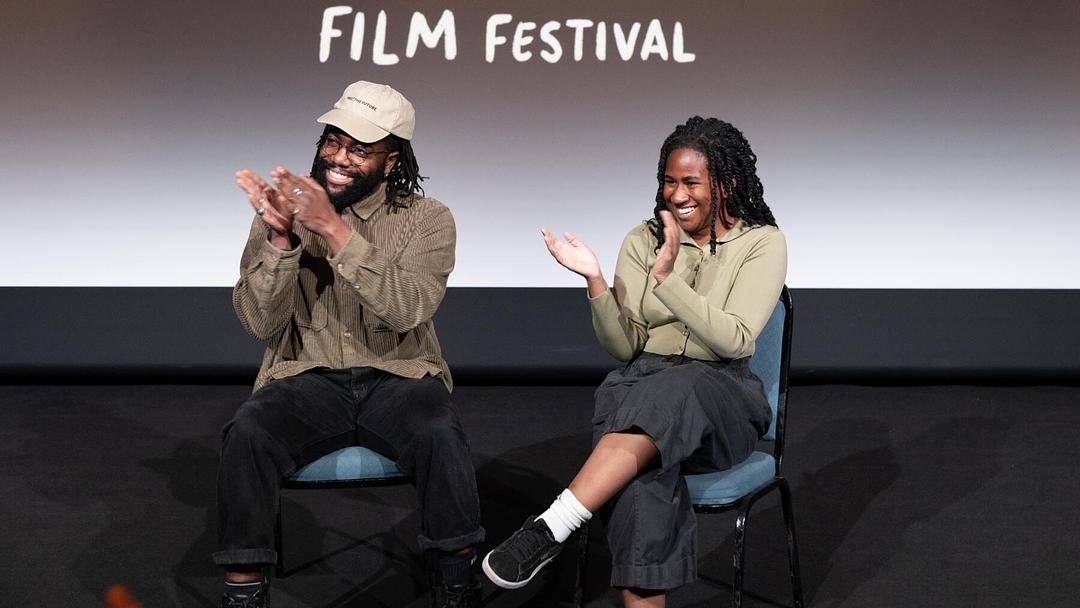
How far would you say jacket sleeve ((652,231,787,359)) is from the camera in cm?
265

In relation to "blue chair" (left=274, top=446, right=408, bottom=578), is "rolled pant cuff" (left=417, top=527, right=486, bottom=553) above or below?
below

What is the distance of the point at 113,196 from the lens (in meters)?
5.36

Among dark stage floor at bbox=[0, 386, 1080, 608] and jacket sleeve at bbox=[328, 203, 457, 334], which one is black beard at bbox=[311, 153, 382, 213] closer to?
jacket sleeve at bbox=[328, 203, 457, 334]

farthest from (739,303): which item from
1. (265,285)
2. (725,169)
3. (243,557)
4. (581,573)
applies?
(243,557)

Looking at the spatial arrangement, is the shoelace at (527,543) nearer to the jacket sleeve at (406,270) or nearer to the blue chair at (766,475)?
the blue chair at (766,475)

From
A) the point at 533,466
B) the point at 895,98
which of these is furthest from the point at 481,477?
the point at 895,98

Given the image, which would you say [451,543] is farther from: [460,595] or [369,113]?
[369,113]

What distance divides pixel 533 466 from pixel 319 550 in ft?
3.31

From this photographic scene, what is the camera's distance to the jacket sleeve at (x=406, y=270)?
104 inches

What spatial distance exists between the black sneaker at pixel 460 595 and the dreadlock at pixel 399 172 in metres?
0.92

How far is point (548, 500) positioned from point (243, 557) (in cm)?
141

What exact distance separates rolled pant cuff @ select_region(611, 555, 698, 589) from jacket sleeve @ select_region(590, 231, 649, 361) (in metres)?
0.55

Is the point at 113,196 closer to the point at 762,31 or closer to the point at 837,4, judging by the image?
the point at 762,31

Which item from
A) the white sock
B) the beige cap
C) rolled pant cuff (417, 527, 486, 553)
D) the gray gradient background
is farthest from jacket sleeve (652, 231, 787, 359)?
the gray gradient background
